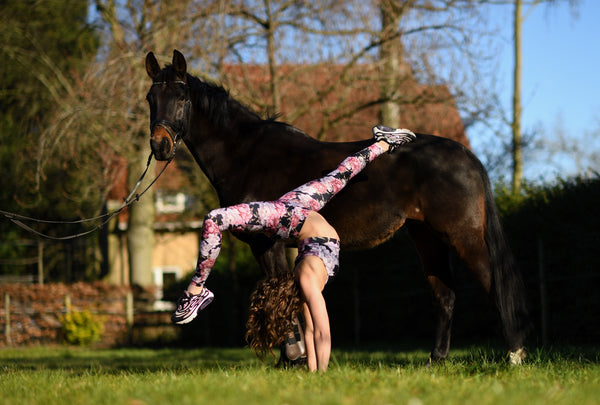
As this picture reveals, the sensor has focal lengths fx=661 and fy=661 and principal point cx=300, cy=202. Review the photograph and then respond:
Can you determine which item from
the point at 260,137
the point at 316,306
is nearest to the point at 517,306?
the point at 316,306

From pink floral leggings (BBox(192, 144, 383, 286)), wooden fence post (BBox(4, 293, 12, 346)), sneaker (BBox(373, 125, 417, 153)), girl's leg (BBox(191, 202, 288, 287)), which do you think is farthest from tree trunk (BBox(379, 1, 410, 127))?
wooden fence post (BBox(4, 293, 12, 346))

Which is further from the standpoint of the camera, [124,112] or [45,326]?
[45,326]

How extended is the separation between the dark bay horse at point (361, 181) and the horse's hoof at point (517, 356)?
0.34ft

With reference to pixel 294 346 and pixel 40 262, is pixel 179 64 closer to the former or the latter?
pixel 294 346

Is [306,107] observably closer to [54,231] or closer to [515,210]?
[515,210]

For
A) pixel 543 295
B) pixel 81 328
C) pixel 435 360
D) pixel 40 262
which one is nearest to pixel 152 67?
pixel 435 360

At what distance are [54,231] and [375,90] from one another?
16642mm

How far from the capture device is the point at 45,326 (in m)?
18.0

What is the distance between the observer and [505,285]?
5.75m

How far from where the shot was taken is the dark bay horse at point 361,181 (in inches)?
229

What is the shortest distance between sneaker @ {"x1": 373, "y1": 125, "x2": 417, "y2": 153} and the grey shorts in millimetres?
1353

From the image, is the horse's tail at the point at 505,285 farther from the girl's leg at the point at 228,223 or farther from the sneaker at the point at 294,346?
the girl's leg at the point at 228,223

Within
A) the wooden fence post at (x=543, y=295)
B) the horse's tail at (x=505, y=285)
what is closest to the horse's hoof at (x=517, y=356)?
the horse's tail at (x=505, y=285)

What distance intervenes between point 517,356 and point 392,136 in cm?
211
